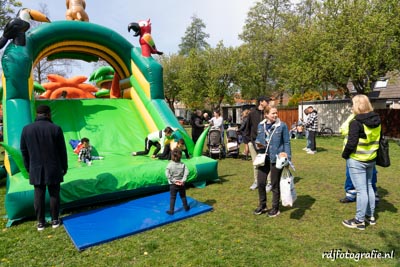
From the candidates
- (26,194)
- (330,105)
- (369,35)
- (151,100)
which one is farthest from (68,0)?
(330,105)

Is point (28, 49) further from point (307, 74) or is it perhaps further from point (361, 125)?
point (307, 74)

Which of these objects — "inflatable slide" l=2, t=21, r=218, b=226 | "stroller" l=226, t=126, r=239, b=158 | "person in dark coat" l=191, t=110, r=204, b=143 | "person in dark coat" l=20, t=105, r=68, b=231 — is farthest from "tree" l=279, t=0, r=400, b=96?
"person in dark coat" l=20, t=105, r=68, b=231

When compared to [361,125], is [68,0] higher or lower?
higher

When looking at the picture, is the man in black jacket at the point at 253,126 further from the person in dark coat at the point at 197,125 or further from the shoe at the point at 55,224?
the shoe at the point at 55,224

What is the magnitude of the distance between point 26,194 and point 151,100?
4224 millimetres

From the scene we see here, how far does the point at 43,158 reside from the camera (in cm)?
385

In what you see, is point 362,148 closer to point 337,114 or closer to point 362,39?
point 362,39

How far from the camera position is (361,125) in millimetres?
3588

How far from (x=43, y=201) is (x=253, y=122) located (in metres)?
3.91

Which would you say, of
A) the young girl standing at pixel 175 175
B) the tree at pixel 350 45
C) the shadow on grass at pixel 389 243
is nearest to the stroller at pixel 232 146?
the young girl standing at pixel 175 175

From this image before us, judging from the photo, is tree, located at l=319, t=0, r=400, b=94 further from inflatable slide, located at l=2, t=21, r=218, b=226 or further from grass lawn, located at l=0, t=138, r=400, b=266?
grass lawn, located at l=0, t=138, r=400, b=266

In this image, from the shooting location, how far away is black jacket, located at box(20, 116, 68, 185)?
3.82m

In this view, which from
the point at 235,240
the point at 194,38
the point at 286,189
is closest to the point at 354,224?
the point at 286,189

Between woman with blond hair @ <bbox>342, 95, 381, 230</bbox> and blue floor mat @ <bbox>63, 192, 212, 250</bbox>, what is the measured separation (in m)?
2.08
